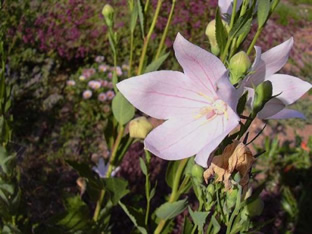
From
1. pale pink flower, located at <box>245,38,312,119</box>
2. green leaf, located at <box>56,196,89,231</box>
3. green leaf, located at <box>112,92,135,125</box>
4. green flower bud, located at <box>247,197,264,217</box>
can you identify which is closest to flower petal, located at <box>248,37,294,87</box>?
pale pink flower, located at <box>245,38,312,119</box>

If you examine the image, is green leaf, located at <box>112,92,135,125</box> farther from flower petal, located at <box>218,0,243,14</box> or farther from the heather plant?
flower petal, located at <box>218,0,243,14</box>

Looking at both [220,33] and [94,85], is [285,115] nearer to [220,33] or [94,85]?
[220,33]

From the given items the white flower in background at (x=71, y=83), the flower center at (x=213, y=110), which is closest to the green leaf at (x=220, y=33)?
the flower center at (x=213, y=110)

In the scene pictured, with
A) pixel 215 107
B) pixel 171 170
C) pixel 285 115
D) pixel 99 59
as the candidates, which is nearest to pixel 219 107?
pixel 215 107

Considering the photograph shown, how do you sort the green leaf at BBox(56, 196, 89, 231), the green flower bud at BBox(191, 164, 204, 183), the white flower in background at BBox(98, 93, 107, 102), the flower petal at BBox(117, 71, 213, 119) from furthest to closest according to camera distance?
1. the white flower in background at BBox(98, 93, 107, 102)
2. the green leaf at BBox(56, 196, 89, 231)
3. the green flower bud at BBox(191, 164, 204, 183)
4. the flower petal at BBox(117, 71, 213, 119)

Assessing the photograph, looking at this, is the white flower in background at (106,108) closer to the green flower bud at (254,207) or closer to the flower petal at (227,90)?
the green flower bud at (254,207)

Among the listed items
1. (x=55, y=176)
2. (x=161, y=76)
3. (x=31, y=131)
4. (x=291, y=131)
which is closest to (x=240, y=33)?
(x=161, y=76)
